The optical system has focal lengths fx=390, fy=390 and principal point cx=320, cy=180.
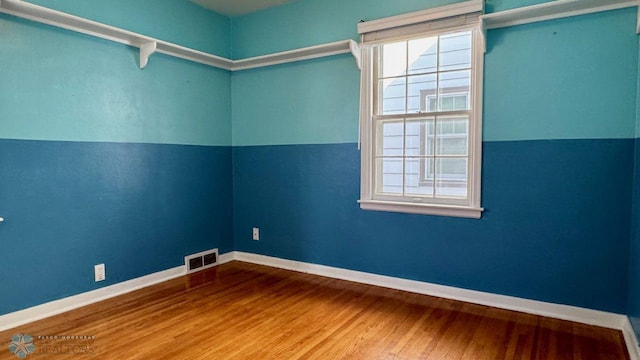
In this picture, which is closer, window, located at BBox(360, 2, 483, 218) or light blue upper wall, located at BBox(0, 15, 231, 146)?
light blue upper wall, located at BBox(0, 15, 231, 146)

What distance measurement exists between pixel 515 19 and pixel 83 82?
322 centimetres

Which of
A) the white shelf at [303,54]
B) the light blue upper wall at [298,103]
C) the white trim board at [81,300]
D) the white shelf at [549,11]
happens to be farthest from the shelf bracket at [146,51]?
the white shelf at [549,11]

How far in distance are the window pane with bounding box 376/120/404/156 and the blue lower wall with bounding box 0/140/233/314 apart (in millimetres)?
1738

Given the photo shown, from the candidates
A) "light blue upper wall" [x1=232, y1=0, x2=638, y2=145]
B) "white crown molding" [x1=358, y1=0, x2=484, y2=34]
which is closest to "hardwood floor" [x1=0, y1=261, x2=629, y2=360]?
"light blue upper wall" [x1=232, y1=0, x2=638, y2=145]

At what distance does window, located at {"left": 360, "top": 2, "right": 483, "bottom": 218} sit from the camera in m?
3.01

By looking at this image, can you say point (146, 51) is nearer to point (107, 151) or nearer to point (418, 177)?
point (107, 151)

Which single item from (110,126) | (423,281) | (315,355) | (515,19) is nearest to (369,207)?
(423,281)

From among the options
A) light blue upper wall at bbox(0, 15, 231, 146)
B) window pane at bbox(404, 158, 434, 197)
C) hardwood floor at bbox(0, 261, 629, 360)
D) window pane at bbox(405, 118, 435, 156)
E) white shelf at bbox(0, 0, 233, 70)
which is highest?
white shelf at bbox(0, 0, 233, 70)

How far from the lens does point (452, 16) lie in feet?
9.72

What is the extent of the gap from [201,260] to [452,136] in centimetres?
267

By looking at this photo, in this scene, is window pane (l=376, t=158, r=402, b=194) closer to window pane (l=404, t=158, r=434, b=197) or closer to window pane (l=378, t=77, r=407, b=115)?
window pane (l=404, t=158, r=434, b=197)

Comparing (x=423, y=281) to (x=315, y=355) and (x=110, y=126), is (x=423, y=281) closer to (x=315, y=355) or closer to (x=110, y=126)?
(x=315, y=355)

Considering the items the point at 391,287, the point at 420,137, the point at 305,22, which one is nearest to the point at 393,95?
the point at 420,137

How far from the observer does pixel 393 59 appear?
3387mm
